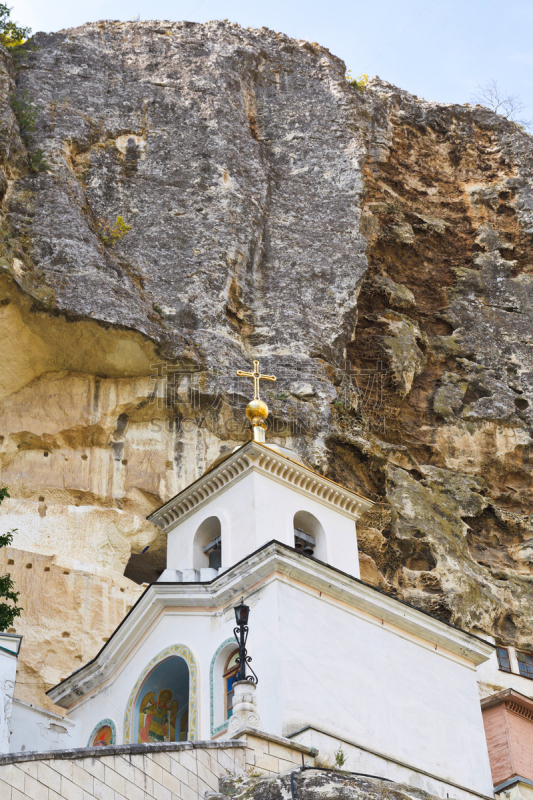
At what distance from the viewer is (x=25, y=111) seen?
97.7 feet

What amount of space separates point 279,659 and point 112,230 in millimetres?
16794

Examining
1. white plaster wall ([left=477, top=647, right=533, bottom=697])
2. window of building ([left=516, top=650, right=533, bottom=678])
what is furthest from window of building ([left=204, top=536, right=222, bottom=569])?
window of building ([left=516, top=650, right=533, bottom=678])

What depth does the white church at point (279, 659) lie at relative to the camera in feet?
47.9

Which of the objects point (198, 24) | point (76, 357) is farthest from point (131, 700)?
point (198, 24)

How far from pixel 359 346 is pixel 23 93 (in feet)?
42.8

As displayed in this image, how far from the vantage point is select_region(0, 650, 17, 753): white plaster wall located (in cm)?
1511

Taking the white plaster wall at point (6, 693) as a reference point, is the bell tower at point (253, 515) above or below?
above

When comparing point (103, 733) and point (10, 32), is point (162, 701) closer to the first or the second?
point (103, 733)

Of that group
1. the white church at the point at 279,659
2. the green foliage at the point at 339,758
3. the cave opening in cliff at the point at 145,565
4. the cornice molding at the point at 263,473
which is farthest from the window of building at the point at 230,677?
the cave opening in cliff at the point at 145,565

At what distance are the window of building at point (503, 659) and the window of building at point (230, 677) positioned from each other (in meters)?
11.3

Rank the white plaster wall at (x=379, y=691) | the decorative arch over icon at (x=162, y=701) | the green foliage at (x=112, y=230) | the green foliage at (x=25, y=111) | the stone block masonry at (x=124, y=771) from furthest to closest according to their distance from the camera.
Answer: the green foliage at (x=25, y=111) < the green foliage at (x=112, y=230) < the decorative arch over icon at (x=162, y=701) < the white plaster wall at (x=379, y=691) < the stone block masonry at (x=124, y=771)

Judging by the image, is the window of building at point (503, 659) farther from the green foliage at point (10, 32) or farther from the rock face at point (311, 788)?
the green foliage at point (10, 32)

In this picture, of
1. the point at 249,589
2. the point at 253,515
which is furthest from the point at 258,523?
the point at 249,589

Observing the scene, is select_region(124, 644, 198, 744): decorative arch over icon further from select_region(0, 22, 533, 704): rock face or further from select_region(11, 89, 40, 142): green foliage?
select_region(11, 89, 40, 142): green foliage
